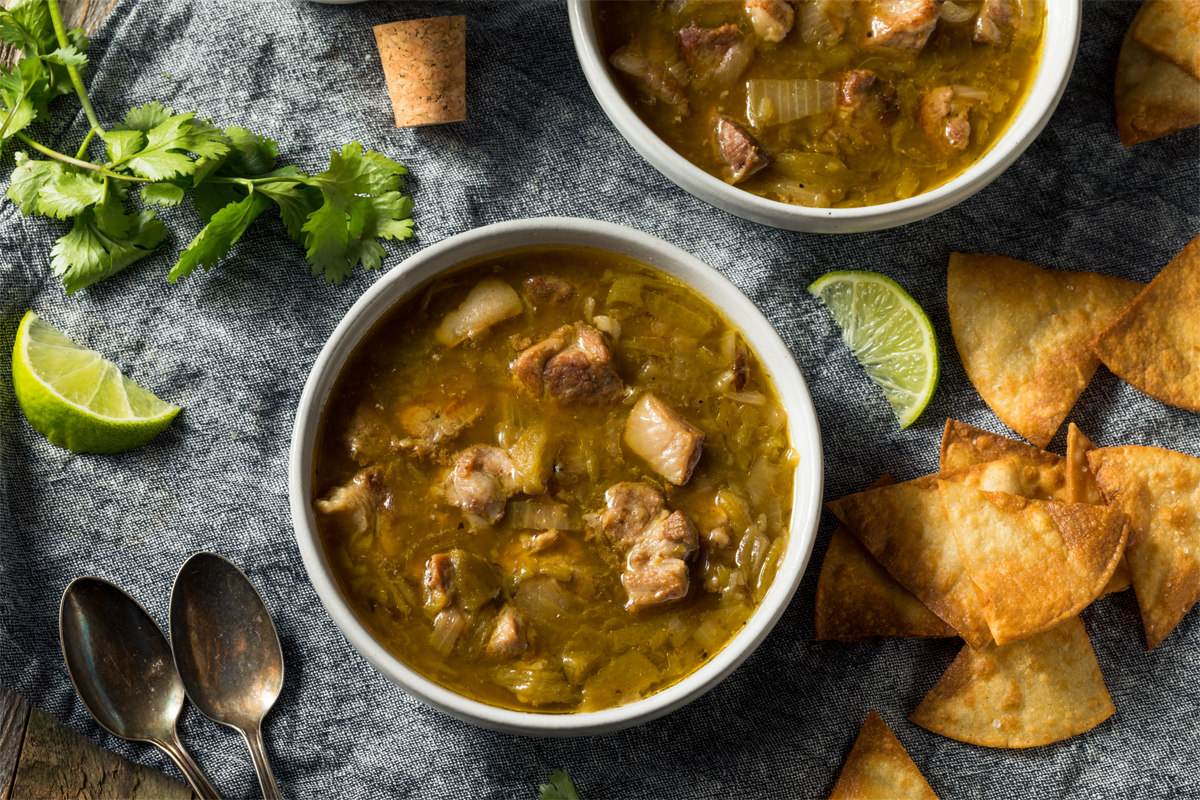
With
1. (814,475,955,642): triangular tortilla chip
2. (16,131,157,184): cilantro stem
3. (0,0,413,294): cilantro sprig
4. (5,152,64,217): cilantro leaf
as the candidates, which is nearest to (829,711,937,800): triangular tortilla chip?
(814,475,955,642): triangular tortilla chip

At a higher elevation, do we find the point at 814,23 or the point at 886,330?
the point at 814,23

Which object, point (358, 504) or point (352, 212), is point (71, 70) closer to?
point (352, 212)

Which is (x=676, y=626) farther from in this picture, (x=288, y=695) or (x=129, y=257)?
(x=129, y=257)

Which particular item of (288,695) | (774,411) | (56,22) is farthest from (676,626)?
(56,22)

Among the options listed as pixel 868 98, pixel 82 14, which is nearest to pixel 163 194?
pixel 82 14

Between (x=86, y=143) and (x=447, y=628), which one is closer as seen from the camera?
(x=447, y=628)

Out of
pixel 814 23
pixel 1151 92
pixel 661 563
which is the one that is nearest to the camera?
pixel 661 563

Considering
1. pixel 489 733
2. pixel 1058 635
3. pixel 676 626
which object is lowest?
pixel 489 733

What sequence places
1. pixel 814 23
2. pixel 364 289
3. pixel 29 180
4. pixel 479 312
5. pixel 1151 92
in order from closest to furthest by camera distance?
pixel 479 312, pixel 814 23, pixel 29 180, pixel 364 289, pixel 1151 92
